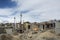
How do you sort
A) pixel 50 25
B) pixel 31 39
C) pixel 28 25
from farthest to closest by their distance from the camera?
pixel 28 25, pixel 50 25, pixel 31 39

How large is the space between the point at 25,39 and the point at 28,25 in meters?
33.5

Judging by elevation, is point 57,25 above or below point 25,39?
above

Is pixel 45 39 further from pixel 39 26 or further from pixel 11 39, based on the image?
pixel 39 26

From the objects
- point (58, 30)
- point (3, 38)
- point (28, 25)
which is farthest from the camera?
point (28, 25)

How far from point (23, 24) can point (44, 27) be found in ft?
49.6

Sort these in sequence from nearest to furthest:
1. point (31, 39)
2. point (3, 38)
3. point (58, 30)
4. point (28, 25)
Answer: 1. point (3, 38)
2. point (31, 39)
3. point (58, 30)
4. point (28, 25)

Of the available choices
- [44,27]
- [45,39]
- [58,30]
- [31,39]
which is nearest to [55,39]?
[45,39]

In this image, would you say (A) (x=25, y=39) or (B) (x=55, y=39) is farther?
(A) (x=25, y=39)

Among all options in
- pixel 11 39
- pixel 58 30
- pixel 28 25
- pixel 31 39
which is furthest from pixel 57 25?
pixel 28 25

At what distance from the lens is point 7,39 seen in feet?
91.5

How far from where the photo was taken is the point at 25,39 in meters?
32.6

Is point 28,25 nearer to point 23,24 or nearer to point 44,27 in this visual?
point 23,24

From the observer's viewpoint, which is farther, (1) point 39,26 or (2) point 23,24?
(2) point 23,24

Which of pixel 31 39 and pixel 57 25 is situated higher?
pixel 57 25
